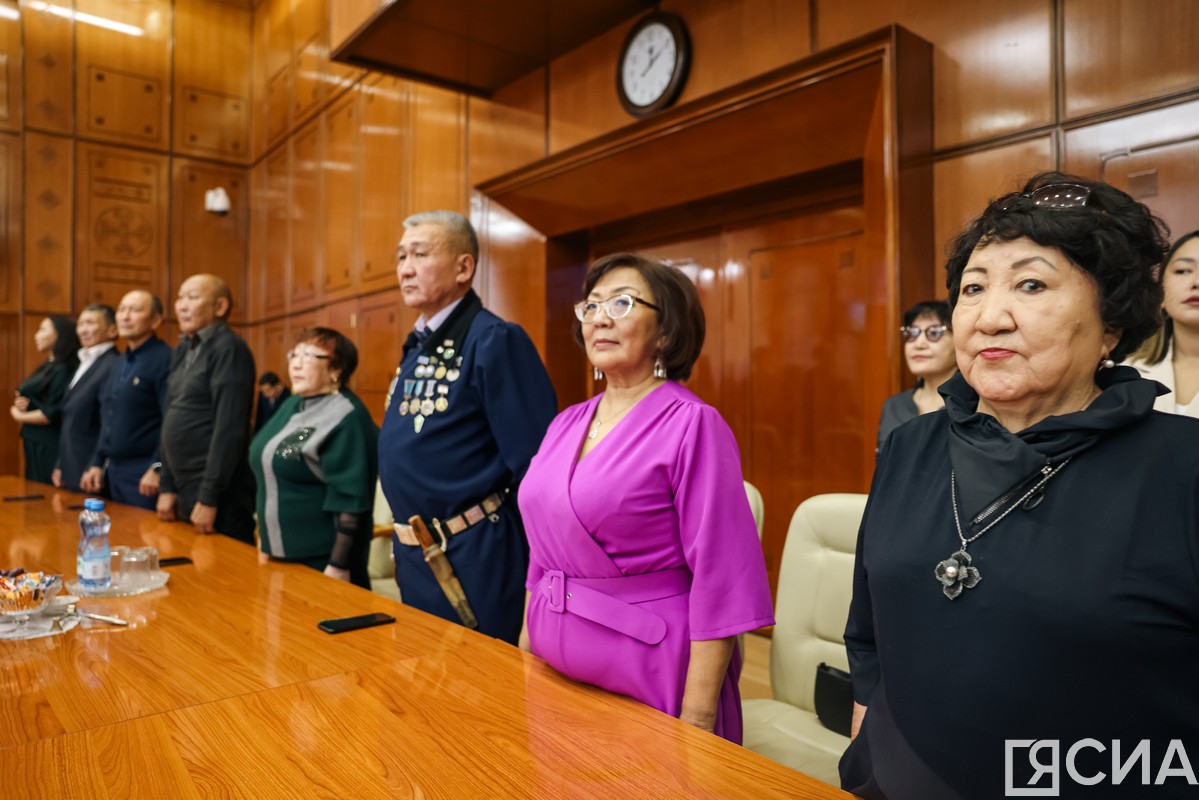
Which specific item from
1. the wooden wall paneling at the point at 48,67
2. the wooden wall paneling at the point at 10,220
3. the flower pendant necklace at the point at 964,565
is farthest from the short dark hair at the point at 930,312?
the wooden wall paneling at the point at 48,67

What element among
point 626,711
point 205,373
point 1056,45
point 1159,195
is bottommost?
point 626,711

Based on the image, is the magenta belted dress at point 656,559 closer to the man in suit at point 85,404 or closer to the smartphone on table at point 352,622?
the smartphone on table at point 352,622

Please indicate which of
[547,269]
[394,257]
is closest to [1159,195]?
[547,269]

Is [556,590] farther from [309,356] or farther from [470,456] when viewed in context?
[309,356]

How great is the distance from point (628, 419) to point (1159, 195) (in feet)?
5.90

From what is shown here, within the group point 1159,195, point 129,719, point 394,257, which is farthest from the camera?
point 394,257

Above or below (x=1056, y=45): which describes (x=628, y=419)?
below

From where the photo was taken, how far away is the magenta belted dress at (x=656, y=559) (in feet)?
4.60

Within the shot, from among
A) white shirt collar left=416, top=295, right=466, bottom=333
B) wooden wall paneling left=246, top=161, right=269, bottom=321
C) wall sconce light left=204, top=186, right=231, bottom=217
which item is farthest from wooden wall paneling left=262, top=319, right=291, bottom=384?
white shirt collar left=416, top=295, right=466, bottom=333

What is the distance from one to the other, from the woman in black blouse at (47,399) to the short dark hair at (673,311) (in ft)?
16.9

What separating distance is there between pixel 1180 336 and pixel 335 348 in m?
2.47

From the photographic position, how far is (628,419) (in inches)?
60.8

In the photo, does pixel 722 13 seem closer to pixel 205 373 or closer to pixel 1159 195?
pixel 1159 195
